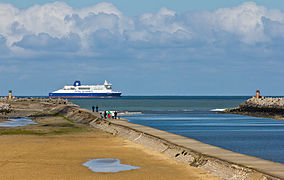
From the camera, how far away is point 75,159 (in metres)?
24.8

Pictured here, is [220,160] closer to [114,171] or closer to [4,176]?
[114,171]

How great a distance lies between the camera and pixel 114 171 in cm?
2098

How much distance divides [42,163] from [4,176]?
3.82 meters

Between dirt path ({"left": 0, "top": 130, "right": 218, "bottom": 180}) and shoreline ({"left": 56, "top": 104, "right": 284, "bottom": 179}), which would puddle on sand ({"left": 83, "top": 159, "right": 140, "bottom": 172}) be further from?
shoreline ({"left": 56, "top": 104, "right": 284, "bottom": 179})

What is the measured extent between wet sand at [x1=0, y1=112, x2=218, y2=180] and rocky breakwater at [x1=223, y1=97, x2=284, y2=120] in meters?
48.1

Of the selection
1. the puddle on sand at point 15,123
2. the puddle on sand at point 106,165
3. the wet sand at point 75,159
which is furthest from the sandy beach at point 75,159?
the puddle on sand at point 15,123

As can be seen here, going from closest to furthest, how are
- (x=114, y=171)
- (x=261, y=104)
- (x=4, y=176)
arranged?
(x=4, y=176) → (x=114, y=171) → (x=261, y=104)

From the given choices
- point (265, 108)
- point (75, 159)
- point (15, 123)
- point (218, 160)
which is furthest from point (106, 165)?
point (265, 108)

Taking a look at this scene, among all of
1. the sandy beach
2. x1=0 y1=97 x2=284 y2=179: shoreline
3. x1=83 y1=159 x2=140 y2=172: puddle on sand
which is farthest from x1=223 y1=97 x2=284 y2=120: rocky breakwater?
x1=83 y1=159 x2=140 y2=172: puddle on sand

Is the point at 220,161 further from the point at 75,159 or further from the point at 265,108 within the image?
the point at 265,108

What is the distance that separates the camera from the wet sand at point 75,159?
65.6ft

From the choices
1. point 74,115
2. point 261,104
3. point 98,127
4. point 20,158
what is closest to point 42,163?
point 20,158

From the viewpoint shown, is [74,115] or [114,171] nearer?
[114,171]

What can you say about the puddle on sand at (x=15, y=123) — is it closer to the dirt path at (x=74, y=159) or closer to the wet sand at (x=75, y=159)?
the wet sand at (x=75, y=159)
